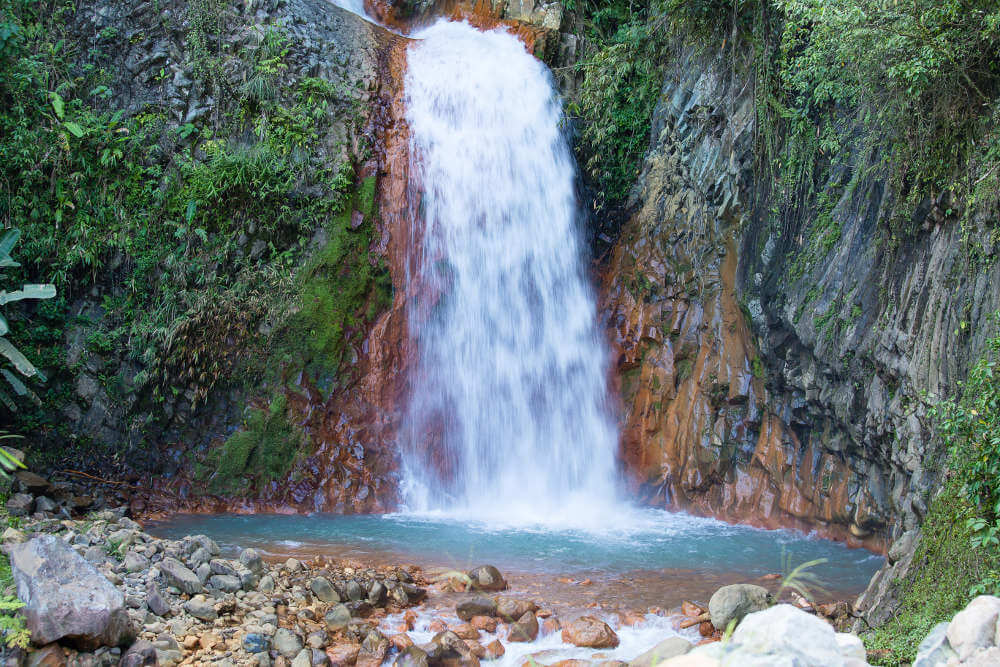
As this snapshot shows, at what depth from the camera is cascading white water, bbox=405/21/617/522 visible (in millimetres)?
10312

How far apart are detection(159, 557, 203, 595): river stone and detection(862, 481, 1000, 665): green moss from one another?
477cm

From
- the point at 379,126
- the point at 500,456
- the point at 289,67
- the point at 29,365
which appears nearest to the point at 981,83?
the point at 500,456

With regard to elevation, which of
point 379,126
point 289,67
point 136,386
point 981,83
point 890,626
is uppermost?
point 289,67

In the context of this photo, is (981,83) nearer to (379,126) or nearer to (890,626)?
(890,626)

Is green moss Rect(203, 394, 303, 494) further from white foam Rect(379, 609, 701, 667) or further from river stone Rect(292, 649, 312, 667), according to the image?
river stone Rect(292, 649, 312, 667)

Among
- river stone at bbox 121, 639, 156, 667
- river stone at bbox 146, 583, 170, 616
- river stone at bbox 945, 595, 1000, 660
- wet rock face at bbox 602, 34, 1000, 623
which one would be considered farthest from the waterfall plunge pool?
river stone at bbox 945, 595, 1000, 660

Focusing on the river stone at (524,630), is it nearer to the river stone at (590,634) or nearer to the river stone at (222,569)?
the river stone at (590,634)

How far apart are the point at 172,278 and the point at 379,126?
3901 millimetres

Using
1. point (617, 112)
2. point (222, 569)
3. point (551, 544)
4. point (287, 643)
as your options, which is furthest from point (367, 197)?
point (287, 643)

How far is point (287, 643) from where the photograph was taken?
5.05 m

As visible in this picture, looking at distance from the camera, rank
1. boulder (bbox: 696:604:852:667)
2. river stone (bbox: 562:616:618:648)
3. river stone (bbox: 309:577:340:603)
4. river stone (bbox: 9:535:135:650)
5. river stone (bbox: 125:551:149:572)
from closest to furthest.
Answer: boulder (bbox: 696:604:852:667), river stone (bbox: 9:535:135:650), river stone (bbox: 562:616:618:648), river stone (bbox: 125:551:149:572), river stone (bbox: 309:577:340:603)

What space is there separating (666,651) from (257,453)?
676 cm

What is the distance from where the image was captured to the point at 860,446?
808 cm

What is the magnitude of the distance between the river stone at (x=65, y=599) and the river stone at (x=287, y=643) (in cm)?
95
